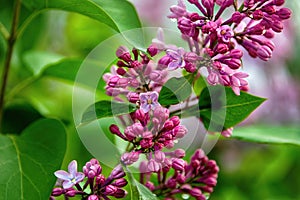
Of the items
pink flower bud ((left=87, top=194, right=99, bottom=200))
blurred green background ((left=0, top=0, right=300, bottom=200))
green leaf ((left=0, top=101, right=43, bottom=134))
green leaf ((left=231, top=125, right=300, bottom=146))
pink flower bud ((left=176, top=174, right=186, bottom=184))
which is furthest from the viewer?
blurred green background ((left=0, top=0, right=300, bottom=200))

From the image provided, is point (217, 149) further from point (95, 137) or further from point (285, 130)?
point (95, 137)

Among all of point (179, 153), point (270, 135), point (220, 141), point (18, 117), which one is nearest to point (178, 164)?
point (179, 153)

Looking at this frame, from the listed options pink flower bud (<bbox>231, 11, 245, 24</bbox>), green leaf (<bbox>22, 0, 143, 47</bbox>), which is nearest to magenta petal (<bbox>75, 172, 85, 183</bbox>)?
green leaf (<bbox>22, 0, 143, 47</bbox>)

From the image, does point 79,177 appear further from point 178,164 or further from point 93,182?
point 178,164

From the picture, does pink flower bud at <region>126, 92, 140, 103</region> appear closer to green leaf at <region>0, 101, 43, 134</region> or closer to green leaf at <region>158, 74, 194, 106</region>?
green leaf at <region>158, 74, 194, 106</region>

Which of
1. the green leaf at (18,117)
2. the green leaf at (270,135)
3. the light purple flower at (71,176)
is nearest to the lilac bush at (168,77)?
the light purple flower at (71,176)

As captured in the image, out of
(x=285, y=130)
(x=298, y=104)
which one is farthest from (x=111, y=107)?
(x=298, y=104)
